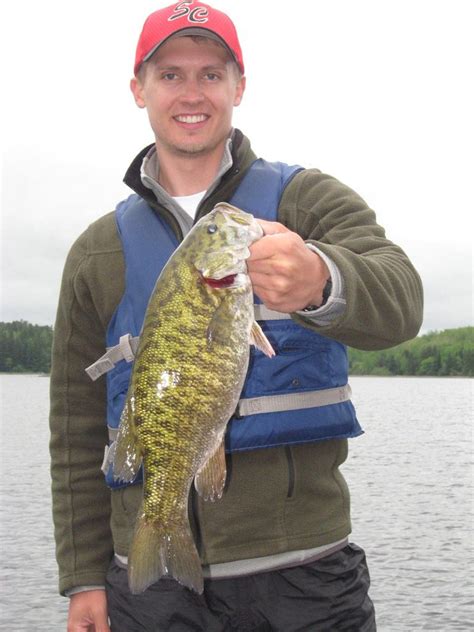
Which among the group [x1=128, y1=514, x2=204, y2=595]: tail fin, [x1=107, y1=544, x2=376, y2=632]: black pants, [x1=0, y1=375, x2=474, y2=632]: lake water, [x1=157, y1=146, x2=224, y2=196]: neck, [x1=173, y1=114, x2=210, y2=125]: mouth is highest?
[x1=173, y1=114, x2=210, y2=125]: mouth

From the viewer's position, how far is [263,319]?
3777 millimetres

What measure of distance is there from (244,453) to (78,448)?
4.13 feet

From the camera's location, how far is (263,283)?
2.95m

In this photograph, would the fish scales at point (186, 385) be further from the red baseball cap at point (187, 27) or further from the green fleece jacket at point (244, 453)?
the red baseball cap at point (187, 27)

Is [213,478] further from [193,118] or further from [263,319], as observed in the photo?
[193,118]

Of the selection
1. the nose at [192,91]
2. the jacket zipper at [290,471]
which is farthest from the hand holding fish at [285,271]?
the nose at [192,91]

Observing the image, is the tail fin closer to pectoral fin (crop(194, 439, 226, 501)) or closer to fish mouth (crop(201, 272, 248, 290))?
pectoral fin (crop(194, 439, 226, 501))

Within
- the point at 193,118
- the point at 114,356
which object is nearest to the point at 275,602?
the point at 114,356

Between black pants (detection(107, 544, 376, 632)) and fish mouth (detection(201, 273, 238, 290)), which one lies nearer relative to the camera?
fish mouth (detection(201, 273, 238, 290))

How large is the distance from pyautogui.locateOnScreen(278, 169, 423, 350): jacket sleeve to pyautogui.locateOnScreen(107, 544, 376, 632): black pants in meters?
1.11

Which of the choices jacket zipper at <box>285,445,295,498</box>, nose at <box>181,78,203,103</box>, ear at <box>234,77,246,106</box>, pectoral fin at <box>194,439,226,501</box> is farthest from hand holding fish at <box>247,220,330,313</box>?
ear at <box>234,77,246,106</box>

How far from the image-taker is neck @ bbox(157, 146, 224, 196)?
13.7ft

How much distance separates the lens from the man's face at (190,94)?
13.1 ft

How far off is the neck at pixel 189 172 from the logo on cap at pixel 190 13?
64 cm
